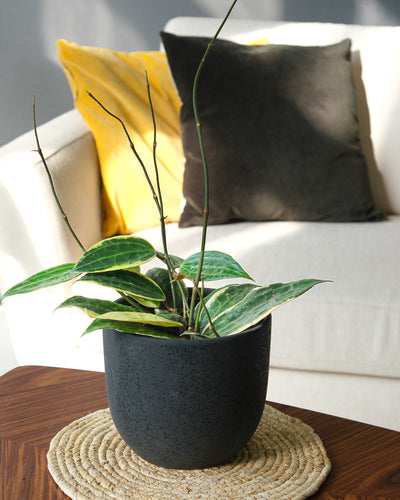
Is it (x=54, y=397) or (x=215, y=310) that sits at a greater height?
(x=215, y=310)

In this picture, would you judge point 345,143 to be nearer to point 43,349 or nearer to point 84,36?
point 43,349

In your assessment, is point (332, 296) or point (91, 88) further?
point (91, 88)

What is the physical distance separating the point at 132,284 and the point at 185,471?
182mm

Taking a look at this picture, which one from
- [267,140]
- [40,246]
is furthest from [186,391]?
[267,140]

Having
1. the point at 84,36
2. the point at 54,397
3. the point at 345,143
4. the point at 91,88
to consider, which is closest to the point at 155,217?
the point at 91,88

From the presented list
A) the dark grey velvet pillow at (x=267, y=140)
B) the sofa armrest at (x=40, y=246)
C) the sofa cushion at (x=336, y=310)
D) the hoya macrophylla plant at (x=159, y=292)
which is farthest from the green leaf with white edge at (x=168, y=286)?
the dark grey velvet pillow at (x=267, y=140)

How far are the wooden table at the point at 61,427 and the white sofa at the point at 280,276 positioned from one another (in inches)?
16.5

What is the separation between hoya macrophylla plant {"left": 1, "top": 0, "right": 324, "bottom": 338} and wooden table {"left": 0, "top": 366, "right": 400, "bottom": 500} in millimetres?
167

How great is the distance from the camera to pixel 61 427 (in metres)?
0.67

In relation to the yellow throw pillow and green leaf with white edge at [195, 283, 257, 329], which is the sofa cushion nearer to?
the yellow throw pillow

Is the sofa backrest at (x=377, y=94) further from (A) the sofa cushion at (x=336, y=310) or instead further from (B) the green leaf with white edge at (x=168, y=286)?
(B) the green leaf with white edge at (x=168, y=286)

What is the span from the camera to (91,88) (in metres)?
1.53

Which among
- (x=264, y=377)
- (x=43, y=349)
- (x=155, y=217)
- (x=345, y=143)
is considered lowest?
(x=43, y=349)

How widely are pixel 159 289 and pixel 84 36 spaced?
2.02m
